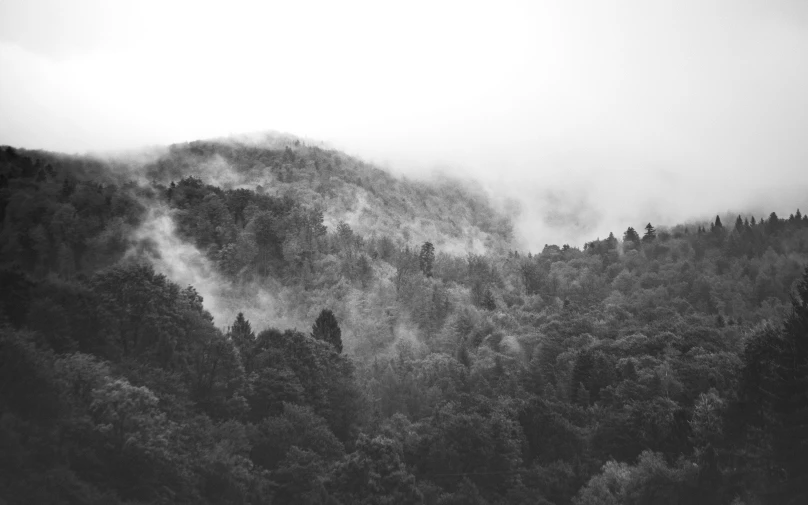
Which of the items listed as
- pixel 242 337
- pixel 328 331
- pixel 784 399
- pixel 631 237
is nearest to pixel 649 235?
pixel 631 237

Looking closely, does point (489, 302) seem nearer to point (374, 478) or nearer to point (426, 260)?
point (426, 260)

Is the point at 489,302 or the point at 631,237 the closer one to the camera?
the point at 489,302

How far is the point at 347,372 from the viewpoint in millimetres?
87438

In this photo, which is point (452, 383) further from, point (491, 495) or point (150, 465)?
point (150, 465)

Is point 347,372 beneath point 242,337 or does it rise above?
beneath

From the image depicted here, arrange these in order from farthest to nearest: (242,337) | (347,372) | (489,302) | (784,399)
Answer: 1. (489,302)
2. (347,372)
3. (242,337)
4. (784,399)

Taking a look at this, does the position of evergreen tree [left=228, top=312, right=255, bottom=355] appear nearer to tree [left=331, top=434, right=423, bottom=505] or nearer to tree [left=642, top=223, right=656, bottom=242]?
tree [left=331, top=434, right=423, bottom=505]

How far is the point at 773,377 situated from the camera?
5234 centimetres

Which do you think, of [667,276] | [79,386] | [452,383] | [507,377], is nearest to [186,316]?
[79,386]

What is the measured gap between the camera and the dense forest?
165 feet

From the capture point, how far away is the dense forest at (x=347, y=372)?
50312 mm

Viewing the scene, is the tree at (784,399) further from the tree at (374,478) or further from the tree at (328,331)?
the tree at (328,331)

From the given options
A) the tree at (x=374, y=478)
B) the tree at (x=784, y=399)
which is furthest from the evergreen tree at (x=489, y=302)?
the tree at (x=784, y=399)

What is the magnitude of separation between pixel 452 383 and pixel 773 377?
1986 inches
